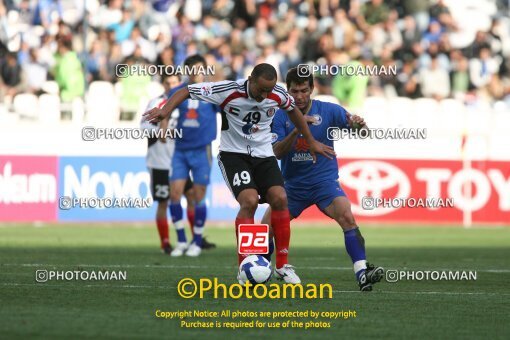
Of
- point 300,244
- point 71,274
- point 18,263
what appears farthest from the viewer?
point 300,244

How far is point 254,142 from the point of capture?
36.8 ft

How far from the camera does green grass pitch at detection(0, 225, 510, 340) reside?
26.6ft

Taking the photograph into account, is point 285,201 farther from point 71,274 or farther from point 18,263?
point 18,263

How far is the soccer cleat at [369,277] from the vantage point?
424 inches

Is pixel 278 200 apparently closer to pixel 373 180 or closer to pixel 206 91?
pixel 206 91

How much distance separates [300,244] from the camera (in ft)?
62.3

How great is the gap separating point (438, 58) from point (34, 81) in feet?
32.4

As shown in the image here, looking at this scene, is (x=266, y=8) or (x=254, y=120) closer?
(x=254, y=120)

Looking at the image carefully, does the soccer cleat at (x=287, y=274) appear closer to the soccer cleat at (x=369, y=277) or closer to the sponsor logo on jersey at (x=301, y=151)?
the soccer cleat at (x=369, y=277)

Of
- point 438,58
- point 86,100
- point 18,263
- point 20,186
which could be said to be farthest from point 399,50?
point 18,263

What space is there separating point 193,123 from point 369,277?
6600 millimetres

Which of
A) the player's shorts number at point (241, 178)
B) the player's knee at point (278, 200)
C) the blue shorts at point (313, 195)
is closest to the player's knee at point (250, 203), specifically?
the player's shorts number at point (241, 178)

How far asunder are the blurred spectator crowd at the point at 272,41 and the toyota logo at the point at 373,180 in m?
1.73

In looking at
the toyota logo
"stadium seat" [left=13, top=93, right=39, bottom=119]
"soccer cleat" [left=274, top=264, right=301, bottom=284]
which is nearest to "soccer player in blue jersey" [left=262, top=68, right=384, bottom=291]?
"soccer cleat" [left=274, top=264, right=301, bottom=284]
